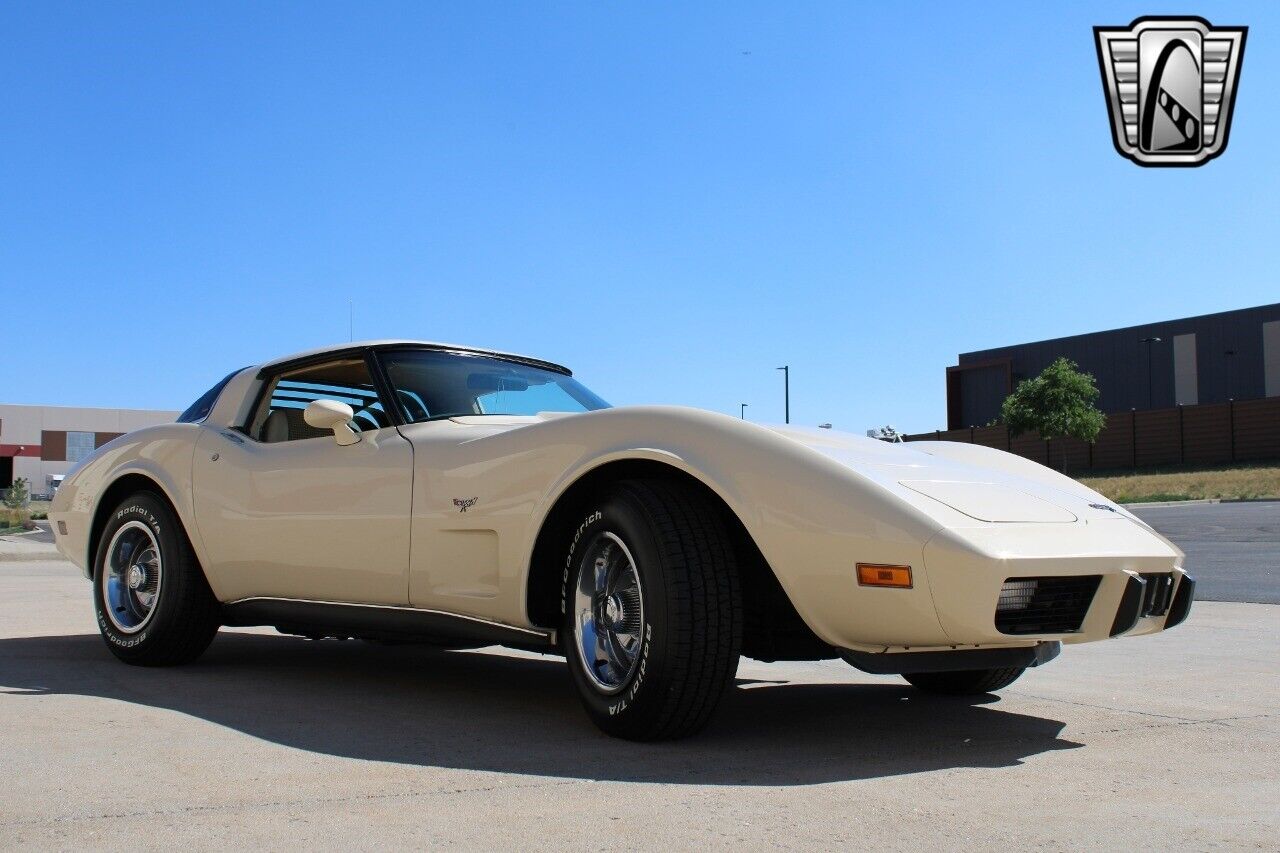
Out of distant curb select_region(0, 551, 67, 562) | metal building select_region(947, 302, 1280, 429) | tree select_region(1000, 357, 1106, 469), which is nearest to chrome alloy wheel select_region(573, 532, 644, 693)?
distant curb select_region(0, 551, 67, 562)

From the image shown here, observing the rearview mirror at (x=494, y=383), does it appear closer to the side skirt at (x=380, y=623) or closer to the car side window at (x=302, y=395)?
the car side window at (x=302, y=395)

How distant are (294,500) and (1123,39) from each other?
275 inches

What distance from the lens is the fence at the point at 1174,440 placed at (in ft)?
171

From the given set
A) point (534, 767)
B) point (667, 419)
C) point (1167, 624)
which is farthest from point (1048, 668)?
point (534, 767)

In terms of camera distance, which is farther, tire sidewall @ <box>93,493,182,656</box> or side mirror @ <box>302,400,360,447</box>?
tire sidewall @ <box>93,493,182,656</box>

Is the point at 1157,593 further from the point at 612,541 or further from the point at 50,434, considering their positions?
the point at 50,434

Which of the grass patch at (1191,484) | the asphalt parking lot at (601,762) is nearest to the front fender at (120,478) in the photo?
the asphalt parking lot at (601,762)

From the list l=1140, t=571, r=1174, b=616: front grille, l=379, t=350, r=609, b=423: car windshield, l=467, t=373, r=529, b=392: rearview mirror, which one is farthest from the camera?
l=467, t=373, r=529, b=392: rearview mirror

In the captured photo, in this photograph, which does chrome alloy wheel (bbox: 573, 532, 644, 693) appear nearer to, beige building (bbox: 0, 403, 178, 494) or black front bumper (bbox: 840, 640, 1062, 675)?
black front bumper (bbox: 840, 640, 1062, 675)

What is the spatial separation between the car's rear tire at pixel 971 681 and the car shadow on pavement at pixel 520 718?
0.05 meters

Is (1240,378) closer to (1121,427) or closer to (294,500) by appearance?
(1121,427)

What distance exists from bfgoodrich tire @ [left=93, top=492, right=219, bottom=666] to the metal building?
61841mm

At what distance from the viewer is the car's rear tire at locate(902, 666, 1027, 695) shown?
436 cm

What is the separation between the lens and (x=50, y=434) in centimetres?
7712
